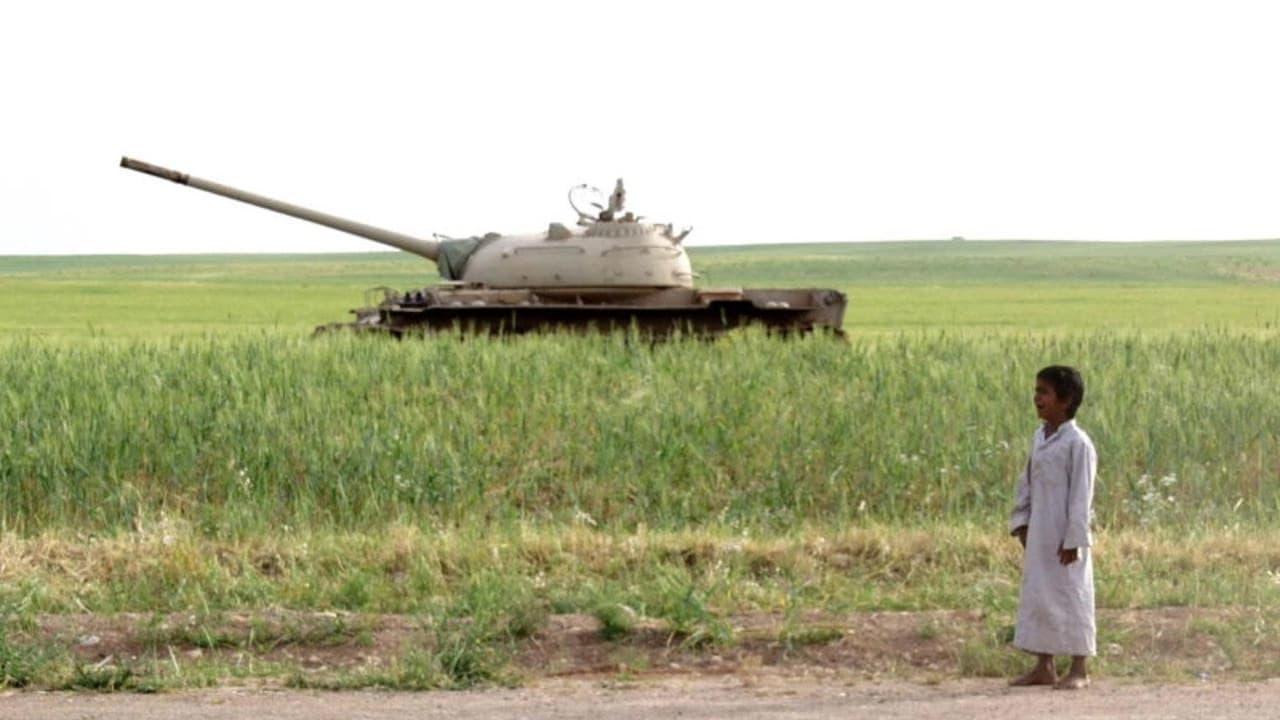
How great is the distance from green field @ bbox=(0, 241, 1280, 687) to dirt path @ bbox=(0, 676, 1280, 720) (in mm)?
389

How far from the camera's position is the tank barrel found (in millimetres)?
26953

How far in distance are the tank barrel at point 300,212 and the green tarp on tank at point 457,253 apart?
307mm

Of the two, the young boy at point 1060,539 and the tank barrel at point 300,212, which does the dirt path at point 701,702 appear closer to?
the young boy at point 1060,539

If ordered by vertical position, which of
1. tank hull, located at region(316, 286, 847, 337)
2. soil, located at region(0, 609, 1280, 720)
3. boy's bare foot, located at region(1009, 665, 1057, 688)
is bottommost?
soil, located at region(0, 609, 1280, 720)

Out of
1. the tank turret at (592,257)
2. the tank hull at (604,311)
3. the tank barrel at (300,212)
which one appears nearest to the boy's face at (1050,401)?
the tank hull at (604,311)

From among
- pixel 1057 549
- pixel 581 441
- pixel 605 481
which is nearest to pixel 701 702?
pixel 1057 549

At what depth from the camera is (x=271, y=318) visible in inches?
1741

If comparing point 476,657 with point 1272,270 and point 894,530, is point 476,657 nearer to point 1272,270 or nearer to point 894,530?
point 894,530

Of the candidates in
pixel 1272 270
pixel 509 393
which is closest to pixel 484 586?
pixel 509 393

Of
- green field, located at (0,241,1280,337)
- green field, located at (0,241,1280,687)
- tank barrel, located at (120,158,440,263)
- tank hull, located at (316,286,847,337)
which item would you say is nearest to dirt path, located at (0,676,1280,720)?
green field, located at (0,241,1280,687)

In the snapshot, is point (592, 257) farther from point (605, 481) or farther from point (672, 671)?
point (672, 671)

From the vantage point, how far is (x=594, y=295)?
82.1 feet

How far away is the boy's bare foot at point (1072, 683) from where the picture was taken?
8523 millimetres

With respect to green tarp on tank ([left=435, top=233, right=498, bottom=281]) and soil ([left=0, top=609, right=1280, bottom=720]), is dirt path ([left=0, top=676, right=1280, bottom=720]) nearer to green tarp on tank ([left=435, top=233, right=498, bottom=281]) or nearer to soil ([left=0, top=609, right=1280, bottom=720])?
soil ([left=0, top=609, right=1280, bottom=720])
